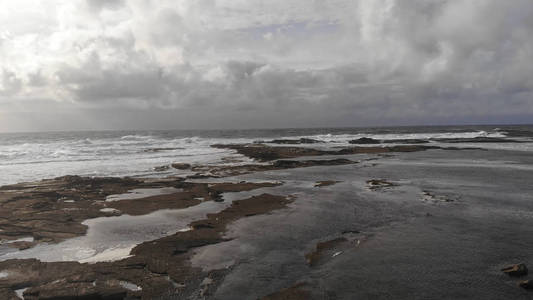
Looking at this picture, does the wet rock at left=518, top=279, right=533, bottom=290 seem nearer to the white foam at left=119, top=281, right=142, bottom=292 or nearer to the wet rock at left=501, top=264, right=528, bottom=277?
the wet rock at left=501, top=264, right=528, bottom=277

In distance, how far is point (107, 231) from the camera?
1212cm

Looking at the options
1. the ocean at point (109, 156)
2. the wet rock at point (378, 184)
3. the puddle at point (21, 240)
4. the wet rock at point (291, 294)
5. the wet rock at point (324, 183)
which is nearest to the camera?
the wet rock at point (291, 294)

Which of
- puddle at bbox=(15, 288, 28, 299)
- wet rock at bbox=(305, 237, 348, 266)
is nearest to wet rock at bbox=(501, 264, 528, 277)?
wet rock at bbox=(305, 237, 348, 266)

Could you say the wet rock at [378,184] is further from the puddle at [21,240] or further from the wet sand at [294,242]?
the puddle at [21,240]

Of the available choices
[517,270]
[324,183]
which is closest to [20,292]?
[517,270]

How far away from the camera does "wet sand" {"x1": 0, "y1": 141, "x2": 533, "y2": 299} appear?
7.55 m

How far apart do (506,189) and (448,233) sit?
10755 millimetres

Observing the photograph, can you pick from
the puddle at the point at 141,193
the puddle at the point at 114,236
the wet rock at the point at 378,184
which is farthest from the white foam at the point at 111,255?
the wet rock at the point at 378,184

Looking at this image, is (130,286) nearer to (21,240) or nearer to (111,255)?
(111,255)

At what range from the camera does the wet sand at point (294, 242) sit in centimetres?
755

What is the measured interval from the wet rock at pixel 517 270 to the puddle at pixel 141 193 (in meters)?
15.6

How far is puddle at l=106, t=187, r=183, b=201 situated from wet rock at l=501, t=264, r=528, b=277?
15613 millimetres

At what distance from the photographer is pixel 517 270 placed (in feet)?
26.1

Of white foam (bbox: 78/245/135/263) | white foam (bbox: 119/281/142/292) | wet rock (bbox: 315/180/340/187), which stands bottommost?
wet rock (bbox: 315/180/340/187)
